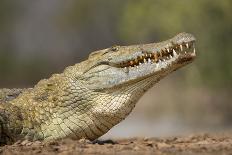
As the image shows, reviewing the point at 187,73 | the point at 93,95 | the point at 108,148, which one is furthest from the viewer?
the point at 187,73

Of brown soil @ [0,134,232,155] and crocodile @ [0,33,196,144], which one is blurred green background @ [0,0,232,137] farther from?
brown soil @ [0,134,232,155]

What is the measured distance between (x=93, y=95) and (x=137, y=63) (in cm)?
68

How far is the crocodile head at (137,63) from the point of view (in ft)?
30.5

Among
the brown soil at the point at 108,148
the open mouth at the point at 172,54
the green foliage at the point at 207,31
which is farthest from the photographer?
the green foliage at the point at 207,31

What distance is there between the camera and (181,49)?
367 inches

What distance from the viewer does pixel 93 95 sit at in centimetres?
949

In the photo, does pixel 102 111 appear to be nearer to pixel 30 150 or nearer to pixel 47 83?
pixel 47 83

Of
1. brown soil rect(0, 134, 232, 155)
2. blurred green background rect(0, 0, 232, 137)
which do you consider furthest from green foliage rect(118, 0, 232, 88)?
brown soil rect(0, 134, 232, 155)

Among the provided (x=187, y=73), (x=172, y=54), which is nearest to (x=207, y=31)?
(x=187, y=73)

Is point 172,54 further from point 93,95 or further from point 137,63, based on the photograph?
point 93,95

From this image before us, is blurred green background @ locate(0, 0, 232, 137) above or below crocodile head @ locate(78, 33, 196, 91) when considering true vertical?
above

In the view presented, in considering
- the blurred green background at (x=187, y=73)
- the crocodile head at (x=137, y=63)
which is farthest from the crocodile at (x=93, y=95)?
the blurred green background at (x=187, y=73)

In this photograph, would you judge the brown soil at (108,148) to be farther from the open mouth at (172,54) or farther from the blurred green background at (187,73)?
the blurred green background at (187,73)

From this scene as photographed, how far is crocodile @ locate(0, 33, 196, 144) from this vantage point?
30.4 ft
